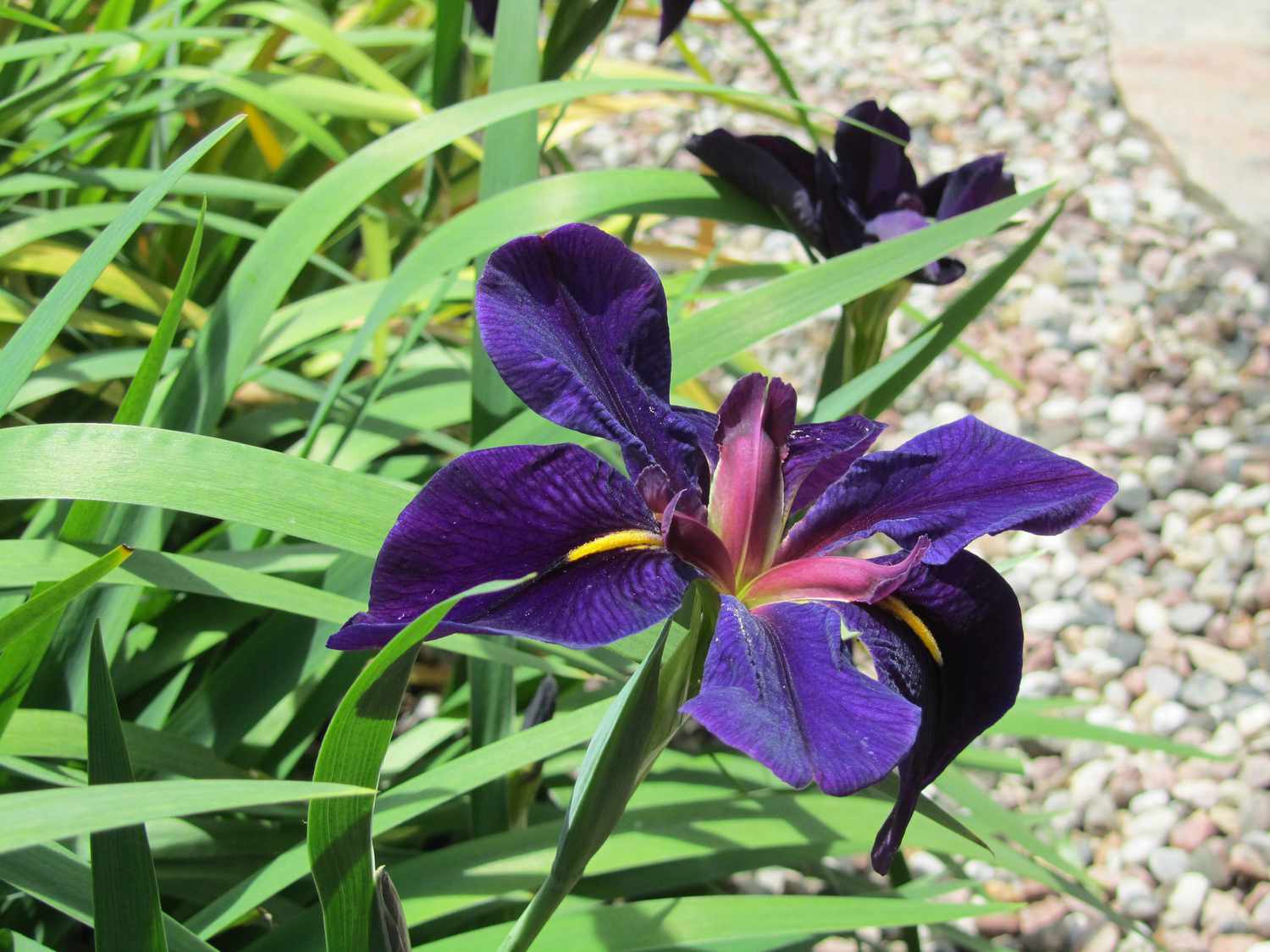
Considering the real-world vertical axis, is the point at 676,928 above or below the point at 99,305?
below

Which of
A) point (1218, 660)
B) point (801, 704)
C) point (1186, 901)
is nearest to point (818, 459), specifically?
point (801, 704)

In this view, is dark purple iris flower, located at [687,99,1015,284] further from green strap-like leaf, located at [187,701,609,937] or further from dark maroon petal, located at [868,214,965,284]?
green strap-like leaf, located at [187,701,609,937]

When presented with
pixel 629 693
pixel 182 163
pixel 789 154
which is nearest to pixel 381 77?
pixel 789 154

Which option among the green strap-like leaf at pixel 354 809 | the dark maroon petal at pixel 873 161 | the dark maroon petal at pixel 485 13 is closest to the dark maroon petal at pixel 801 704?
the green strap-like leaf at pixel 354 809

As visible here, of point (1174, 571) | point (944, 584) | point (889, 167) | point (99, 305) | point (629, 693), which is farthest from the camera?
point (1174, 571)

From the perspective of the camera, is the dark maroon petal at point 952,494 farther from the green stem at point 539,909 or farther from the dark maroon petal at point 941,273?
the dark maroon petal at point 941,273

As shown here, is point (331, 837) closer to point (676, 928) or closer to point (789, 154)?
point (676, 928)

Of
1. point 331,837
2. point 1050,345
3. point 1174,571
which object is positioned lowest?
point 1174,571
